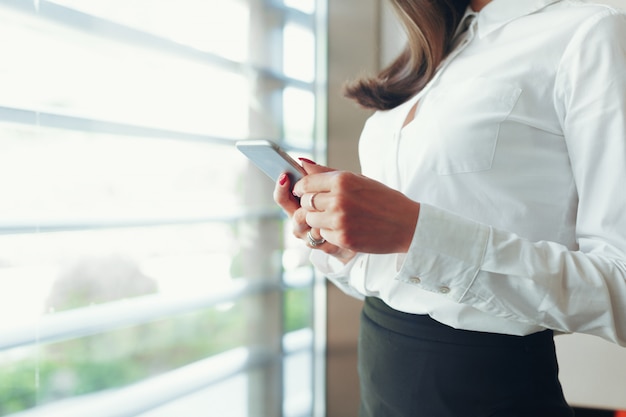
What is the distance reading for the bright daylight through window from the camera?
130cm

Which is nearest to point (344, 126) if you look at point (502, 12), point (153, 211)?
point (153, 211)

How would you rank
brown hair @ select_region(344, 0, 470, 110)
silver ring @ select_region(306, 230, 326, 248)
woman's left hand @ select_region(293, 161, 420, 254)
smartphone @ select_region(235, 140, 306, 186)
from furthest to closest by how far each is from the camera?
brown hair @ select_region(344, 0, 470, 110) < silver ring @ select_region(306, 230, 326, 248) < smartphone @ select_region(235, 140, 306, 186) < woman's left hand @ select_region(293, 161, 420, 254)

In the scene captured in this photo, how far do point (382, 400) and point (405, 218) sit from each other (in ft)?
1.52

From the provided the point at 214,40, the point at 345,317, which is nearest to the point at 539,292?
the point at 214,40

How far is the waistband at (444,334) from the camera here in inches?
36.9

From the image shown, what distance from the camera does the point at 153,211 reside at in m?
1.66

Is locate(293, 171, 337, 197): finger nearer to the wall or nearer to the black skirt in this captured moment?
the black skirt

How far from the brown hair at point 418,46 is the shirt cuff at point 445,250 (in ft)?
1.76

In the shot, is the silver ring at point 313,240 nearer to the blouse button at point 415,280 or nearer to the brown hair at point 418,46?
the blouse button at point 415,280

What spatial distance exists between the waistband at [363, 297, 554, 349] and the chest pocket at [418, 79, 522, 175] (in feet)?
0.87

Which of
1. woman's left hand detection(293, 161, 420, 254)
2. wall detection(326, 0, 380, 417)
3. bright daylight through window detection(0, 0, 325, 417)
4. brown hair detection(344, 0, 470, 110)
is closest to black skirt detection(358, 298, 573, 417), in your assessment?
woman's left hand detection(293, 161, 420, 254)

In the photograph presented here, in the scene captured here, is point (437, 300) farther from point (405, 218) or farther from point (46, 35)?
point (46, 35)

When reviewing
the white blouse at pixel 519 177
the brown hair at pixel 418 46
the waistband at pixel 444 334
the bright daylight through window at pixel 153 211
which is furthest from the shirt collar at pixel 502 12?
the bright daylight through window at pixel 153 211

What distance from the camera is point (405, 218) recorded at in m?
0.76
